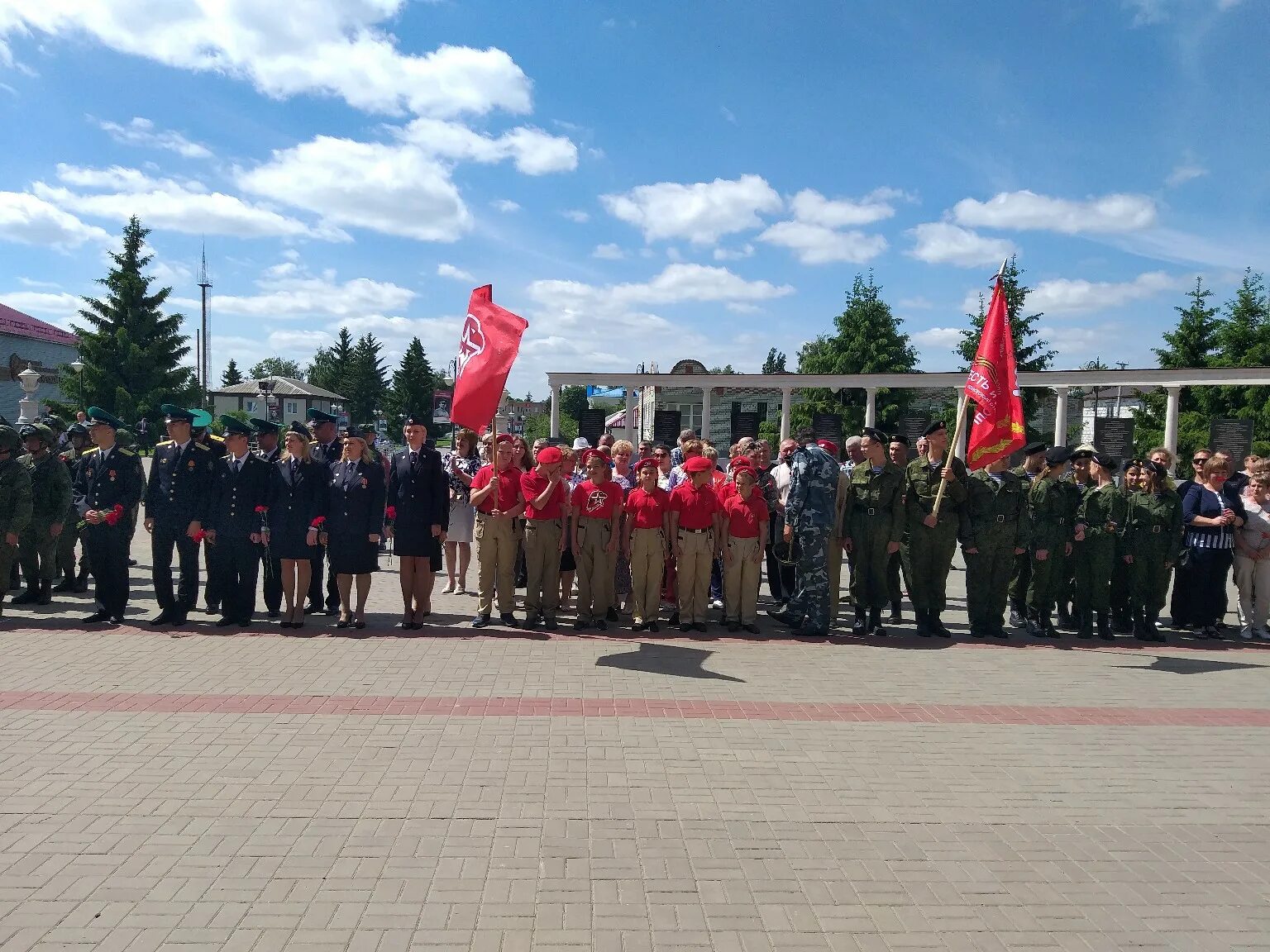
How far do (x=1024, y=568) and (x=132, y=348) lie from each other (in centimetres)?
4827

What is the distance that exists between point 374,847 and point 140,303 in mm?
51930

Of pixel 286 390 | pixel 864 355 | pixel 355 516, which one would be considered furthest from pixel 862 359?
pixel 286 390

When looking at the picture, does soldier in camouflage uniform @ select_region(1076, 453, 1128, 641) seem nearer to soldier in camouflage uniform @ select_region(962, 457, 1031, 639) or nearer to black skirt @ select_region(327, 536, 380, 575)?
soldier in camouflage uniform @ select_region(962, 457, 1031, 639)

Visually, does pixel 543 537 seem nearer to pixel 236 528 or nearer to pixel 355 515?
pixel 355 515

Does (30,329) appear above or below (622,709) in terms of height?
above

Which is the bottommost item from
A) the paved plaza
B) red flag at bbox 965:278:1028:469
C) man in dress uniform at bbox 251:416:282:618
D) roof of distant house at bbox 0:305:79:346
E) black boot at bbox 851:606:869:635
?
the paved plaza

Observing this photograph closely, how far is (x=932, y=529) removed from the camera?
351 inches

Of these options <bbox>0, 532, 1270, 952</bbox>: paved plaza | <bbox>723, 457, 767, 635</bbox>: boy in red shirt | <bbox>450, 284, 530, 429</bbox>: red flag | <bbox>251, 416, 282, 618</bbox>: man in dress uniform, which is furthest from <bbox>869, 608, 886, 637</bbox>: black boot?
<bbox>251, 416, 282, 618</bbox>: man in dress uniform

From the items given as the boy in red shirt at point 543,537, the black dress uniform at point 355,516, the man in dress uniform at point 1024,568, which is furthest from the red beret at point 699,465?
the man in dress uniform at point 1024,568

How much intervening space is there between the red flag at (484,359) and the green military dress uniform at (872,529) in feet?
12.1

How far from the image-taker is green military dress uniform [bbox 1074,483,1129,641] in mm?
9039

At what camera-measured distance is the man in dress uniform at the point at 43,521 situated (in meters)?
9.43

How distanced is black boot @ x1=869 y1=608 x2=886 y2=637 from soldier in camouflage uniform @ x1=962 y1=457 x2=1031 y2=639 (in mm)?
983

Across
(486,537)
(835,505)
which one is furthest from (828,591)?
(486,537)
